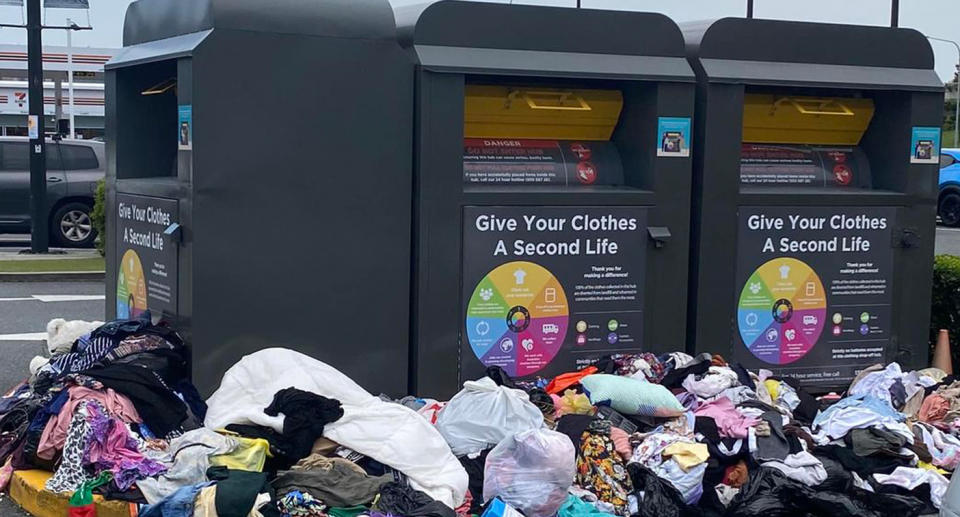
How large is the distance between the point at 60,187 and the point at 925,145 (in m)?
13.1

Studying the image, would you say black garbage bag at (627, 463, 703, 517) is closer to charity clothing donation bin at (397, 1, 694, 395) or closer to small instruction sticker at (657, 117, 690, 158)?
charity clothing donation bin at (397, 1, 694, 395)

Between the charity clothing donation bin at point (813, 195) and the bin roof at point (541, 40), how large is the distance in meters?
0.34

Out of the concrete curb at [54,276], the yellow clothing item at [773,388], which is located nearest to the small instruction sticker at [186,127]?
the yellow clothing item at [773,388]

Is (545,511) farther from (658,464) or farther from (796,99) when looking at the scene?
(796,99)

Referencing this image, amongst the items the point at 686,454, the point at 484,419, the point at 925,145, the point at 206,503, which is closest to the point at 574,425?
the point at 484,419

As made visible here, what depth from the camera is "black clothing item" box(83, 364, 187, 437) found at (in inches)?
215

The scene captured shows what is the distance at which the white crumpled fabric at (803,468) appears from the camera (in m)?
5.43

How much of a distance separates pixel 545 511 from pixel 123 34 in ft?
12.8

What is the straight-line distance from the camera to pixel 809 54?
6.91 m

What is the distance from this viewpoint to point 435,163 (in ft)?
19.9

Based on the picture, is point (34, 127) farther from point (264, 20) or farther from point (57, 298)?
point (264, 20)

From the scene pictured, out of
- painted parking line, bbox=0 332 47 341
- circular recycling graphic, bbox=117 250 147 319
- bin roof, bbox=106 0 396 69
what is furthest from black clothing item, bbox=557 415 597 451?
painted parking line, bbox=0 332 47 341

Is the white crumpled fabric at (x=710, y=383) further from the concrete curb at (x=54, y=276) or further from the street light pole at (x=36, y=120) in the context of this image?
the street light pole at (x=36, y=120)

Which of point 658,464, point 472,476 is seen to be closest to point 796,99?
point 658,464
